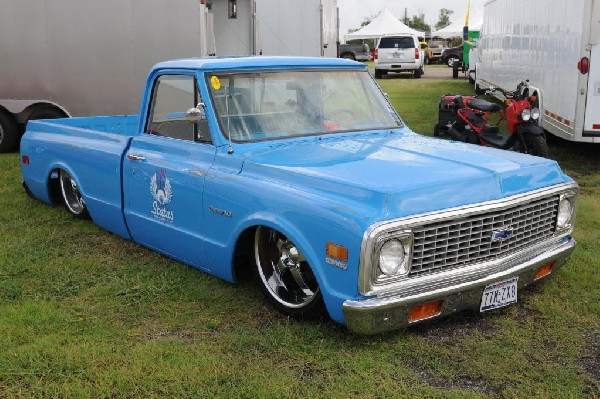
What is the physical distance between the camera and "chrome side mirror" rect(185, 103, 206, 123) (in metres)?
4.76

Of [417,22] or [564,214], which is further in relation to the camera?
[417,22]

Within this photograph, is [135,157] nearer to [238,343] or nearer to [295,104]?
[295,104]

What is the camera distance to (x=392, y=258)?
370cm

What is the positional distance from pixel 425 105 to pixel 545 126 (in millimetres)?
7005

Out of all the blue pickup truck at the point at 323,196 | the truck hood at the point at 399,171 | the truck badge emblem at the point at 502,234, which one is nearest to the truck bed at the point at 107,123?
the blue pickup truck at the point at 323,196

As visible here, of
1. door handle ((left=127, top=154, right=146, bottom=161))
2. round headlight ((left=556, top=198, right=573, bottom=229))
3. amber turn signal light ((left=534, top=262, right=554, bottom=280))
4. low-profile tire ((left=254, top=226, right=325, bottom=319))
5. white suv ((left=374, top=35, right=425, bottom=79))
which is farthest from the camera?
white suv ((left=374, top=35, right=425, bottom=79))

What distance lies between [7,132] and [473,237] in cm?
920

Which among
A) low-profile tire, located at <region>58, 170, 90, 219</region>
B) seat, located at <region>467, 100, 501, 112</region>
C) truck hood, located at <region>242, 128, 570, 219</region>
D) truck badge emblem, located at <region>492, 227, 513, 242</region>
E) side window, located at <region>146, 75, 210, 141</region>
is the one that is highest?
side window, located at <region>146, 75, 210, 141</region>

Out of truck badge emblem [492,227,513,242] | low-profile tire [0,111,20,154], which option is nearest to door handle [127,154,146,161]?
truck badge emblem [492,227,513,242]

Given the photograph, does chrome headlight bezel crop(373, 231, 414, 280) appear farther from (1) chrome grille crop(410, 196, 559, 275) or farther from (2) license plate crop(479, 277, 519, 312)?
(2) license plate crop(479, 277, 519, 312)

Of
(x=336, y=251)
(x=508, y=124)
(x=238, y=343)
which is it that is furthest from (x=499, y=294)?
(x=508, y=124)

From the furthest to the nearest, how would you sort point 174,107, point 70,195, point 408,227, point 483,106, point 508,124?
point 483,106 < point 508,124 < point 70,195 < point 174,107 < point 408,227

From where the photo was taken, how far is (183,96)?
17.8 feet

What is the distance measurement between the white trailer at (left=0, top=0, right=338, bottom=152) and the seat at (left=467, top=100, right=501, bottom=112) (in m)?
4.21
